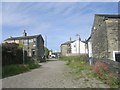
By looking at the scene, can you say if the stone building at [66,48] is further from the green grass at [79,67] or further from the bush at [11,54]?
the bush at [11,54]

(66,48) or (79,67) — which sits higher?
(66,48)

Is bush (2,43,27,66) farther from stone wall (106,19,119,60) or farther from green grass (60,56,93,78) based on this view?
stone wall (106,19,119,60)

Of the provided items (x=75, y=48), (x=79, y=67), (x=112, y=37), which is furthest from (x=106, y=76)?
(x=75, y=48)

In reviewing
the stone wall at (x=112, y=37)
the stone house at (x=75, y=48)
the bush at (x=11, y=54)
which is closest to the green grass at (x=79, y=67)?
the stone wall at (x=112, y=37)

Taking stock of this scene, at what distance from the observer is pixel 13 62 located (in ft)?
94.7

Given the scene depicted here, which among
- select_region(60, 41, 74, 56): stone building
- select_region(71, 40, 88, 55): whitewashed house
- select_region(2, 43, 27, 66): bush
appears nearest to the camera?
select_region(2, 43, 27, 66): bush

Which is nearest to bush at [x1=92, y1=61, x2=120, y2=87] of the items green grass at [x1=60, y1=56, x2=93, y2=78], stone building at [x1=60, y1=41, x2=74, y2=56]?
green grass at [x1=60, y1=56, x2=93, y2=78]

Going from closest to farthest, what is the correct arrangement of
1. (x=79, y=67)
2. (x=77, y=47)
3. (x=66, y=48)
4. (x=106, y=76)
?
(x=106, y=76) → (x=79, y=67) → (x=77, y=47) → (x=66, y=48)

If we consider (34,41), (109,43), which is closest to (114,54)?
(109,43)

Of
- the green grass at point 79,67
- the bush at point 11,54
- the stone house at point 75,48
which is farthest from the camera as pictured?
the stone house at point 75,48

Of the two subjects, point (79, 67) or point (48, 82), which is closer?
point (48, 82)

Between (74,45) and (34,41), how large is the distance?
25596 mm

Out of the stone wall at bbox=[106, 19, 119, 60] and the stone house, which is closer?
the stone wall at bbox=[106, 19, 119, 60]

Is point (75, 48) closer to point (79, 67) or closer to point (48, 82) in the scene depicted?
point (79, 67)
